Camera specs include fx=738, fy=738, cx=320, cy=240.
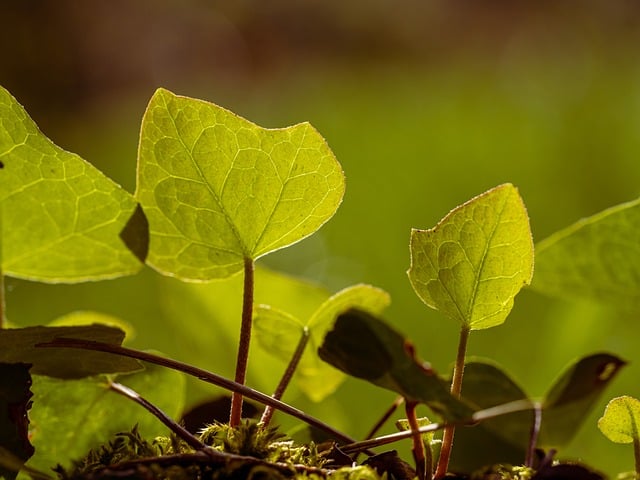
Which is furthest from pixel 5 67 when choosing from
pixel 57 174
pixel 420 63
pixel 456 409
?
pixel 456 409

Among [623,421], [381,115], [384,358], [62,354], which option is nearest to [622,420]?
[623,421]

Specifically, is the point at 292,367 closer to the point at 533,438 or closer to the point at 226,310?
the point at 533,438

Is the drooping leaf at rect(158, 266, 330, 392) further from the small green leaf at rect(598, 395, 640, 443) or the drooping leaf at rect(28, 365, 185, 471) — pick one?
the small green leaf at rect(598, 395, 640, 443)

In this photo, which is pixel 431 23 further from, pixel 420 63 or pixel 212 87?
pixel 212 87

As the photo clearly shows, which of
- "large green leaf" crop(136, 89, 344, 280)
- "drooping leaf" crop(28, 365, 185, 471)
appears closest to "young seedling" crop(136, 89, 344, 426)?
"large green leaf" crop(136, 89, 344, 280)

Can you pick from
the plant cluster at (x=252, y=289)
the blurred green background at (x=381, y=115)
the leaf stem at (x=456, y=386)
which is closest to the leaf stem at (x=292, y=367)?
the plant cluster at (x=252, y=289)
